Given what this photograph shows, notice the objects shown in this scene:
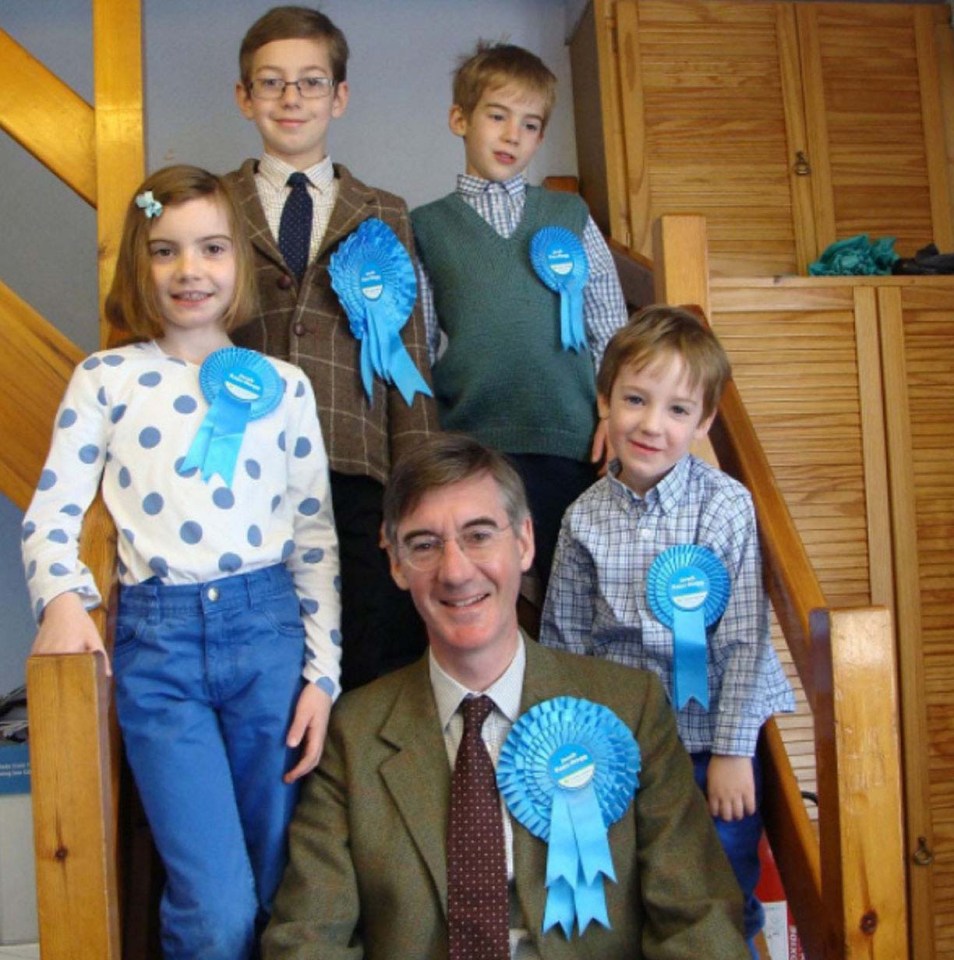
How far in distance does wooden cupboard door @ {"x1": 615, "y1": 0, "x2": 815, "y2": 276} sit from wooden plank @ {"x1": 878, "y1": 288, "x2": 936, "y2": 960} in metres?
0.66

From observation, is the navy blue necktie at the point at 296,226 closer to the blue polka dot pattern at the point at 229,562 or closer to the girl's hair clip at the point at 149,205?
the girl's hair clip at the point at 149,205

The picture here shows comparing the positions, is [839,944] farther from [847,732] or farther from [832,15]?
[832,15]

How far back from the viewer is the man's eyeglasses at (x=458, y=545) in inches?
62.6

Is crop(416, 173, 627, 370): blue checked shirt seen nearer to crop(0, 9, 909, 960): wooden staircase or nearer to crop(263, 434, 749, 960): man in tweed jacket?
crop(0, 9, 909, 960): wooden staircase

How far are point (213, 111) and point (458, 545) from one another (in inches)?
105

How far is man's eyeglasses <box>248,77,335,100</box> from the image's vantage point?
202cm

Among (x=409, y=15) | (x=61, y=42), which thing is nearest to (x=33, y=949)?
(x=61, y=42)

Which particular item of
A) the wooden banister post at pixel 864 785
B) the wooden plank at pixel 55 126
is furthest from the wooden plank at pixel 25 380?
the wooden banister post at pixel 864 785

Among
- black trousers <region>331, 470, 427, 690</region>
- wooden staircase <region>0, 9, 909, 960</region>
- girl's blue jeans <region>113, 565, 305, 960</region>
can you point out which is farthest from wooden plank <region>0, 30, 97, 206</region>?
girl's blue jeans <region>113, 565, 305, 960</region>

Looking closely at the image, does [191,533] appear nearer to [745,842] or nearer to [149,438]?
[149,438]

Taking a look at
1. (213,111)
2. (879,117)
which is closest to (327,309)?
(213,111)

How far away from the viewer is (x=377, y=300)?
201 centimetres

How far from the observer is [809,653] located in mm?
1595

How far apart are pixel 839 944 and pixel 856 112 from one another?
120 inches
